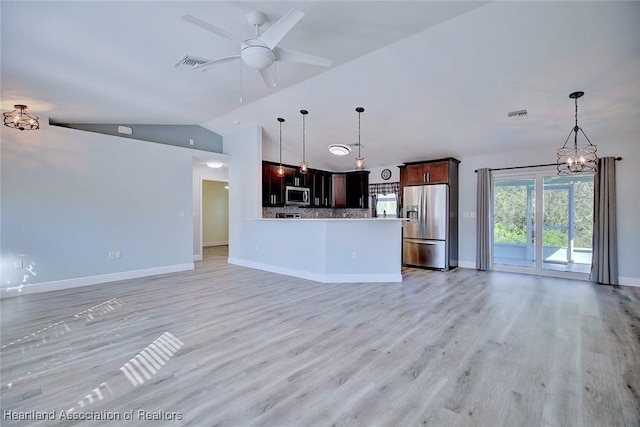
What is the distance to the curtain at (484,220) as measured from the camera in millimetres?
5898

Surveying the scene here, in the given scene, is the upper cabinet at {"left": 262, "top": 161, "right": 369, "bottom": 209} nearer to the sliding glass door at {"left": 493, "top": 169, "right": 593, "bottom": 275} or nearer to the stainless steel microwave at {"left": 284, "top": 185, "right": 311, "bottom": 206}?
the stainless steel microwave at {"left": 284, "top": 185, "right": 311, "bottom": 206}

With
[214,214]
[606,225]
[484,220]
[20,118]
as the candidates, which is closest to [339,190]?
[484,220]

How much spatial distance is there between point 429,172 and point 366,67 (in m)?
3.24

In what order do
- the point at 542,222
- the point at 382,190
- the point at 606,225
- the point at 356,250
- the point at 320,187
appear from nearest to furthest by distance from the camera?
the point at 606,225, the point at 356,250, the point at 542,222, the point at 382,190, the point at 320,187

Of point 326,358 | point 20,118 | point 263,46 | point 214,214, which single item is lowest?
point 326,358

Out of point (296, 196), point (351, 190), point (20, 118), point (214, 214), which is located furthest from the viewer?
point (214, 214)

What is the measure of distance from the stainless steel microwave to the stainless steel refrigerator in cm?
252

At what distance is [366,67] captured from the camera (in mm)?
3803

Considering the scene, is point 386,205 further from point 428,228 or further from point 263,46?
point 263,46

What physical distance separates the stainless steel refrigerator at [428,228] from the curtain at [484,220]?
0.49m

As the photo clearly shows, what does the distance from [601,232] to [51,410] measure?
23.6ft

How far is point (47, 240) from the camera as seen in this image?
169 inches

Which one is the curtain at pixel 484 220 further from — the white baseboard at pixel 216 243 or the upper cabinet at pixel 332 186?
the white baseboard at pixel 216 243

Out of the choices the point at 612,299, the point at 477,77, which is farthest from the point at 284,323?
the point at 612,299
